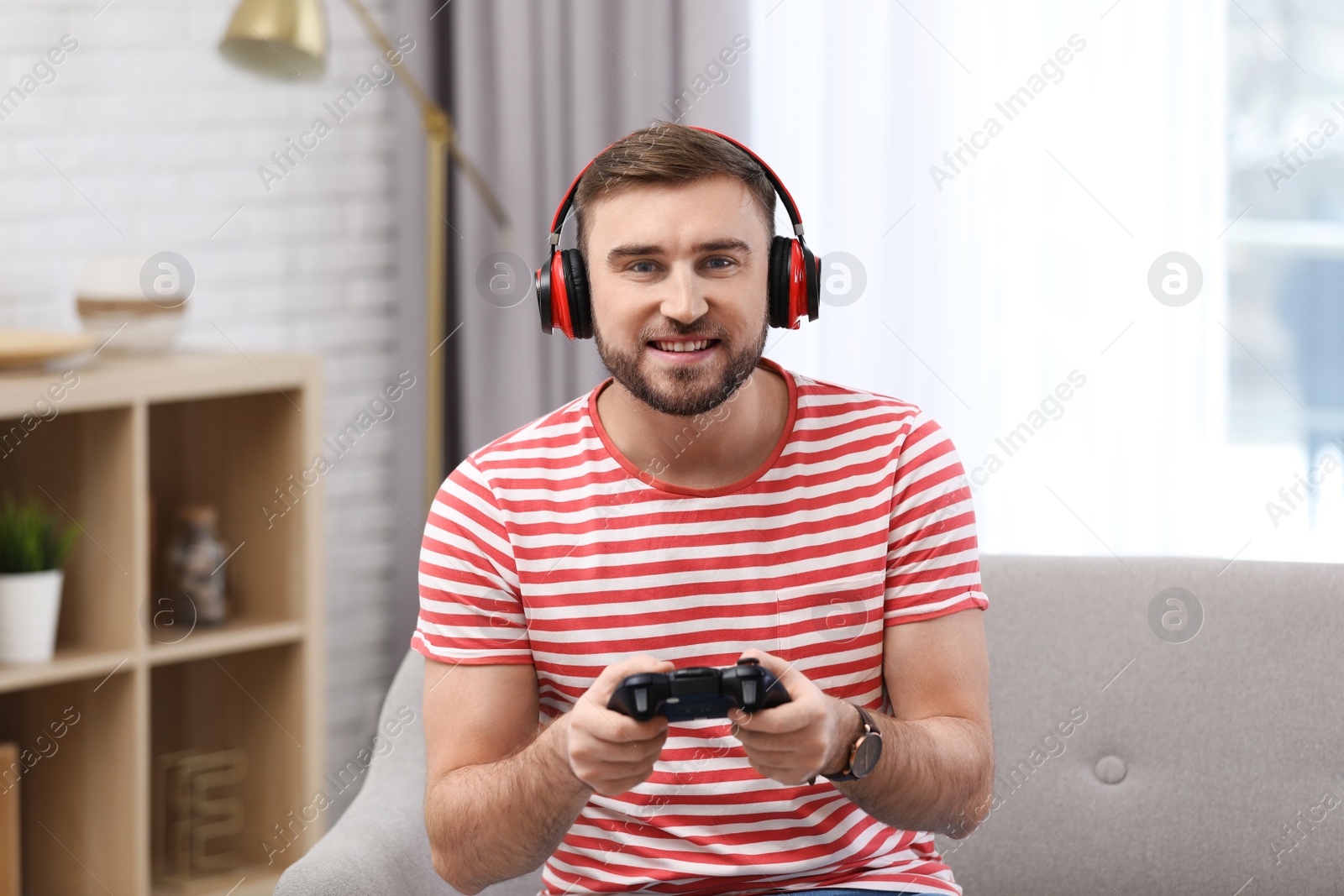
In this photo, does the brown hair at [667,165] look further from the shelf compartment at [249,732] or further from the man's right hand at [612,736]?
the shelf compartment at [249,732]

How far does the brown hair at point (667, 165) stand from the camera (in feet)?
4.31

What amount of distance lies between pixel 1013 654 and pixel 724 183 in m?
0.75

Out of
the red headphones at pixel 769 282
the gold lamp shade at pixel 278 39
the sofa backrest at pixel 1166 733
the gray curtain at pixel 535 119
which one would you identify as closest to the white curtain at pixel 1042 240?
the gray curtain at pixel 535 119

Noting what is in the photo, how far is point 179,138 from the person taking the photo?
2578 millimetres

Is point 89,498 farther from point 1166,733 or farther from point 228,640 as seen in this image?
point 1166,733

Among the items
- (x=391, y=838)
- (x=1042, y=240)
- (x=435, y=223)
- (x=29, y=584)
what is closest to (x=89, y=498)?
(x=29, y=584)

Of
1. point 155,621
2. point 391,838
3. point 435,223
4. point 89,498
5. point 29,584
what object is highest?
point 435,223

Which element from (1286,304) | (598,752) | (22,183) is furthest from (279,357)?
(1286,304)

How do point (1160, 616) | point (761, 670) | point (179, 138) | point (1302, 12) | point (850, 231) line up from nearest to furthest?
point (761, 670), point (1160, 616), point (1302, 12), point (850, 231), point (179, 138)

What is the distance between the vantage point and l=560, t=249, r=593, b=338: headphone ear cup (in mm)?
1355

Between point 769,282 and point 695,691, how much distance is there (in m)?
0.50

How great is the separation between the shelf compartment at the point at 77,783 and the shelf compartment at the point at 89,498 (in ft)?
0.33

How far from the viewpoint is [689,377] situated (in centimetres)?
130

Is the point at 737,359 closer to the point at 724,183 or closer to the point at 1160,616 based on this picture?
the point at 724,183
